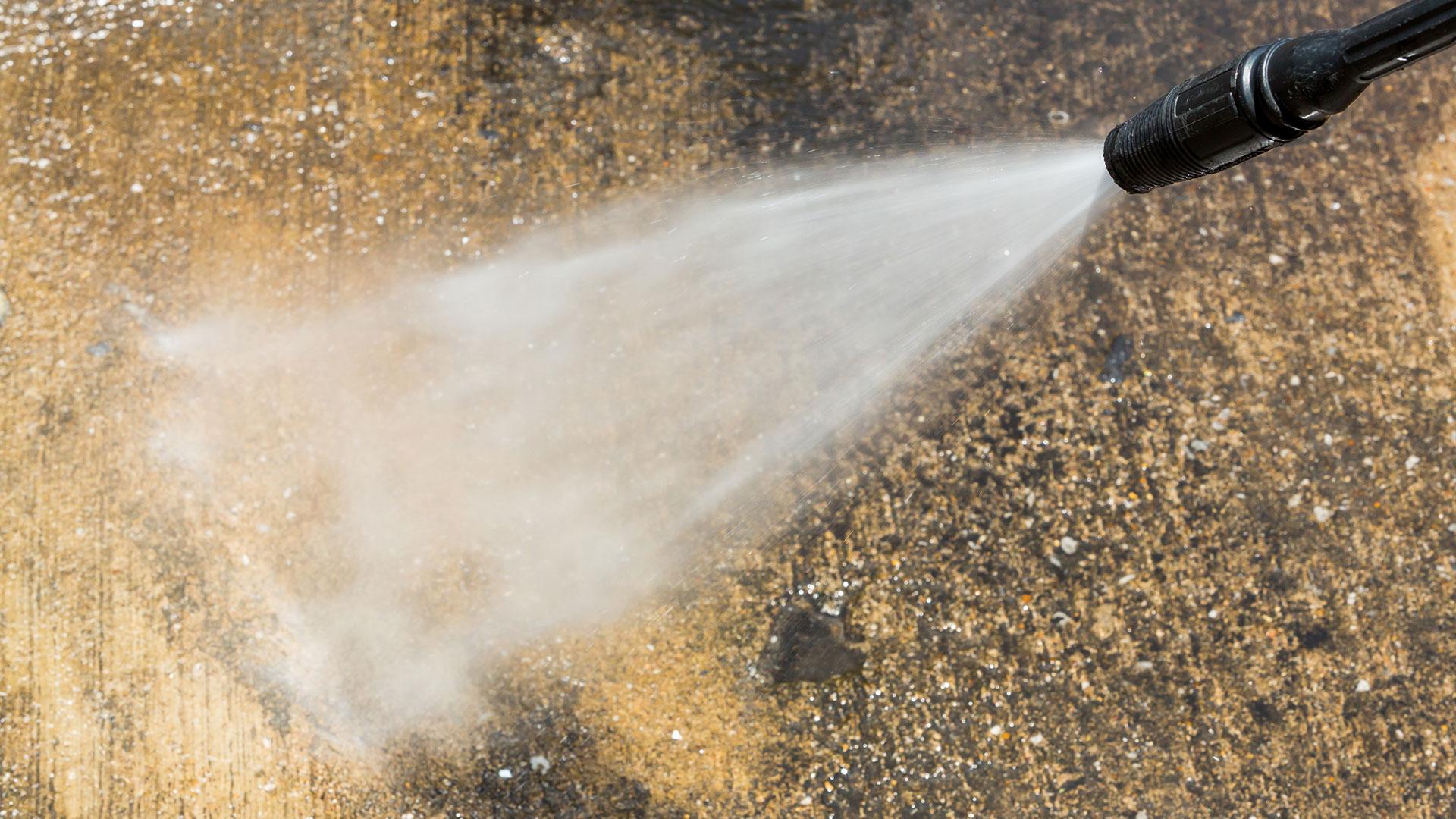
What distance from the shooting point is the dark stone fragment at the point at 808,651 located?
7.38 ft

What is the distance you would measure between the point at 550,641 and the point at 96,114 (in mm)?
1780

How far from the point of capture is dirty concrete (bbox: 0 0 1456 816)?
2.22m

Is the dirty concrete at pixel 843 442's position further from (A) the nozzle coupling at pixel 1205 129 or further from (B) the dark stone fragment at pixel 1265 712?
(A) the nozzle coupling at pixel 1205 129

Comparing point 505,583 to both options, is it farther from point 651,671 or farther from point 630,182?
point 630,182

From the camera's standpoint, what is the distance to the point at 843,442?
2350 mm

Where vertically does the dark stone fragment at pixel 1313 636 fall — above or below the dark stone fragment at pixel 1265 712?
above

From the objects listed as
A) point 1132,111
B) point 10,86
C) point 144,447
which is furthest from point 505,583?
point 1132,111

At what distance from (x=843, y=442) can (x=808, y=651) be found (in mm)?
517

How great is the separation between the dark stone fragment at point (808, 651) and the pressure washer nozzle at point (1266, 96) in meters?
1.19

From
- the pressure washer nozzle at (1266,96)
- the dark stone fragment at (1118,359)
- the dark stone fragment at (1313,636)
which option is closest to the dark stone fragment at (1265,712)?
the dark stone fragment at (1313,636)

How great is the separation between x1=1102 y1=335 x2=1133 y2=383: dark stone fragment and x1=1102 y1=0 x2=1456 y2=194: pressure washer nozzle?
66cm

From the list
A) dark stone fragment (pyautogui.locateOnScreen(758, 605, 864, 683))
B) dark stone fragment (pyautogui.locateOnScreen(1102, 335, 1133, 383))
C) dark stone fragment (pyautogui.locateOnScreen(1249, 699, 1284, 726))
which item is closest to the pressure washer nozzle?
dark stone fragment (pyautogui.locateOnScreen(1102, 335, 1133, 383))

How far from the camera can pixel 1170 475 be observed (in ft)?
7.69

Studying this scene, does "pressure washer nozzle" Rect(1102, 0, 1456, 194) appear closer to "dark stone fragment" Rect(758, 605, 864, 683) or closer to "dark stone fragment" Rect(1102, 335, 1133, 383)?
"dark stone fragment" Rect(1102, 335, 1133, 383)
